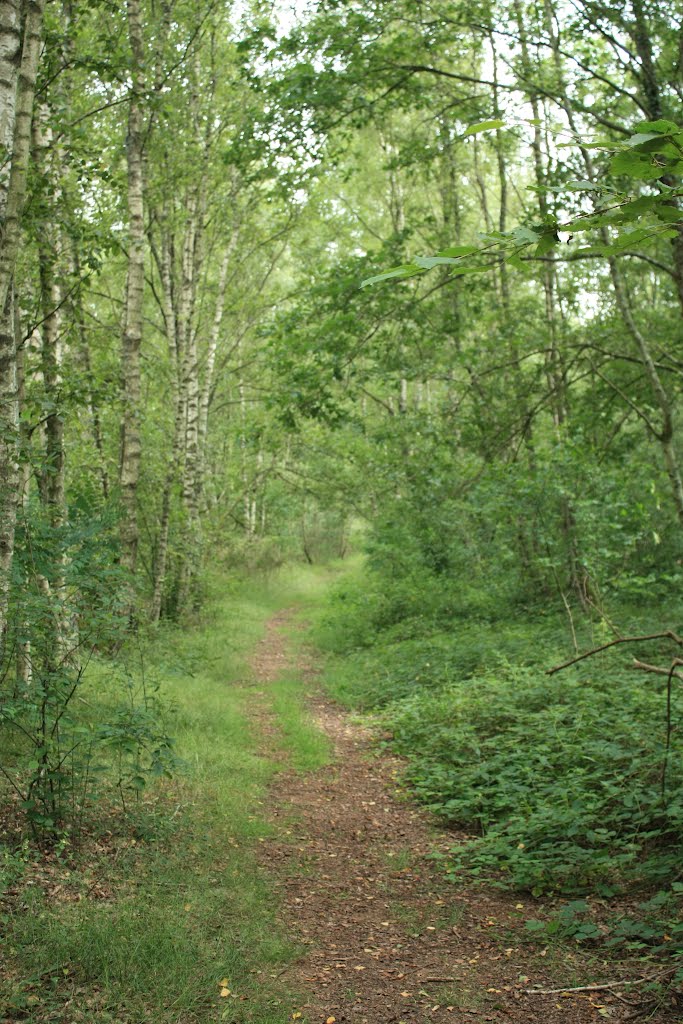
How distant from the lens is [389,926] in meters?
4.69

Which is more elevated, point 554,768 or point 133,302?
point 133,302

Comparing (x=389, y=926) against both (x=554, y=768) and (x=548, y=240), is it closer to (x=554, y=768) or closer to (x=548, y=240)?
(x=554, y=768)

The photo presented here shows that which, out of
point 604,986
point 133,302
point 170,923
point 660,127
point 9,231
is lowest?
point 604,986

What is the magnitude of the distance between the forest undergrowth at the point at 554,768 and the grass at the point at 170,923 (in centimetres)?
149

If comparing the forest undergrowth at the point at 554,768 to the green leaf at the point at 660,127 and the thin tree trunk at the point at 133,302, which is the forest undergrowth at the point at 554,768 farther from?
the thin tree trunk at the point at 133,302

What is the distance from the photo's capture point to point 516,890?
5.03 metres

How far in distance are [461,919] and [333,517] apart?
91.7 ft

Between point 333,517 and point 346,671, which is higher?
point 333,517

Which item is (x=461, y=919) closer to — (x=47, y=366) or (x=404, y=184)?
(x=47, y=366)

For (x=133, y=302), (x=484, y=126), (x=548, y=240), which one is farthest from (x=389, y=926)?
(x=133, y=302)

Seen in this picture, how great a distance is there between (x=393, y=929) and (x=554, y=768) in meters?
Result: 2.37

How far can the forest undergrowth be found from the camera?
14.8ft

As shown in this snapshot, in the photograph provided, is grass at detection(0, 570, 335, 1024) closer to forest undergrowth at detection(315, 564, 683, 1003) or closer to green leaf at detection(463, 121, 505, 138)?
forest undergrowth at detection(315, 564, 683, 1003)

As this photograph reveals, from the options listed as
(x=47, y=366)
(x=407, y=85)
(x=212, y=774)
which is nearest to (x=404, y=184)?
(x=407, y=85)
